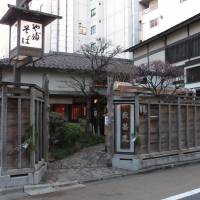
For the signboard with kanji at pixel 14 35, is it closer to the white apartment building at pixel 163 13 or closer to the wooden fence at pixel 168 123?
the wooden fence at pixel 168 123

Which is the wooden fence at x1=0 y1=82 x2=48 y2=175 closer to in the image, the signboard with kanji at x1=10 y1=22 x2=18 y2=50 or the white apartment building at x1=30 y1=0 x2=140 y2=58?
the signboard with kanji at x1=10 y1=22 x2=18 y2=50

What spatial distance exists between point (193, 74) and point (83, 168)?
1459 centimetres

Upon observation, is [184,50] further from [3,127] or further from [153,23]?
[3,127]

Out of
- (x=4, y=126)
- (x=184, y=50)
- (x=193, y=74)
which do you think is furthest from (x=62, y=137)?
(x=184, y=50)

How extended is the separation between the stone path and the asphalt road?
0.69 m

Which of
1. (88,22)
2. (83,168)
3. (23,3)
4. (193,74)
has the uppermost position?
(88,22)

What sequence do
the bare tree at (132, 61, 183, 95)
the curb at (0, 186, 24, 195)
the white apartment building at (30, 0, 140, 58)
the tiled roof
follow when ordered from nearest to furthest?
1. the curb at (0, 186, 24, 195)
2. the bare tree at (132, 61, 183, 95)
3. the tiled roof
4. the white apartment building at (30, 0, 140, 58)

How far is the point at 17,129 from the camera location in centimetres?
1070

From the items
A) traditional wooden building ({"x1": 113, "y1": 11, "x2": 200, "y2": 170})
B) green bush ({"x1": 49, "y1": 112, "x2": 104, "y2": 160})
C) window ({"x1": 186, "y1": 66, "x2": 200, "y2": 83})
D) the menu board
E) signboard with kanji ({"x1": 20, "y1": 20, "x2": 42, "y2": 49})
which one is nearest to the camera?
signboard with kanji ({"x1": 20, "y1": 20, "x2": 42, "y2": 49})

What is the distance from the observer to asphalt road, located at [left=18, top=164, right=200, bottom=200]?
9.55 m

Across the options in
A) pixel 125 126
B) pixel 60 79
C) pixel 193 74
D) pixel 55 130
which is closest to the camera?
pixel 125 126

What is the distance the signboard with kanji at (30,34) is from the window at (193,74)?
1634 centimetres

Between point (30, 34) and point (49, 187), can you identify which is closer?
point (49, 187)

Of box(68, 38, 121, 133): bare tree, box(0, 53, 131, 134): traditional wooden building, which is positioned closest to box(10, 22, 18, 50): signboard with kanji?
box(68, 38, 121, 133): bare tree
